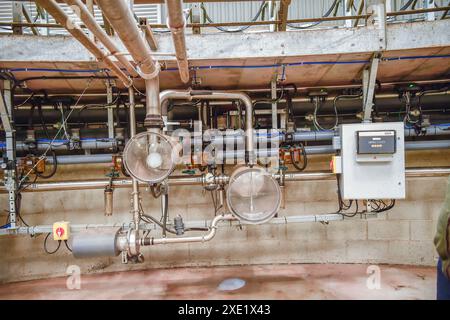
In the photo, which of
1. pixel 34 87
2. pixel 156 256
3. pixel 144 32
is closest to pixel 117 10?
pixel 144 32

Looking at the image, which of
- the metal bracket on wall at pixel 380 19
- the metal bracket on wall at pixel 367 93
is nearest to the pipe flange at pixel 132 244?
the metal bracket on wall at pixel 367 93

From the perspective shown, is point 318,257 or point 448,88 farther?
point 318,257

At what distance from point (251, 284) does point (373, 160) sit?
1.70 m

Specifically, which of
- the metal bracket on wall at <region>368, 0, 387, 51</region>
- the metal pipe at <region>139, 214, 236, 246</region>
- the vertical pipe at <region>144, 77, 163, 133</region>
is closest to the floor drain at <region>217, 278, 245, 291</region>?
the metal pipe at <region>139, 214, 236, 246</region>

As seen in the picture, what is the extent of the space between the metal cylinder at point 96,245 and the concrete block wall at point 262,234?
982 millimetres

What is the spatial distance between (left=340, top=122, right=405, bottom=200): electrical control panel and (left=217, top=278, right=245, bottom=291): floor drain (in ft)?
4.54

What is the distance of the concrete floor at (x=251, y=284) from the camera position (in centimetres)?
226

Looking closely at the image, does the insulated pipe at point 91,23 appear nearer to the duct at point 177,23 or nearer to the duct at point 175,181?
the duct at point 177,23

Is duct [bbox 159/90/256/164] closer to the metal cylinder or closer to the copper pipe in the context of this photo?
the copper pipe

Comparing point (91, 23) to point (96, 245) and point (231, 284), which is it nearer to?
point (96, 245)

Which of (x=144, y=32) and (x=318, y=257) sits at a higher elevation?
(x=144, y=32)
